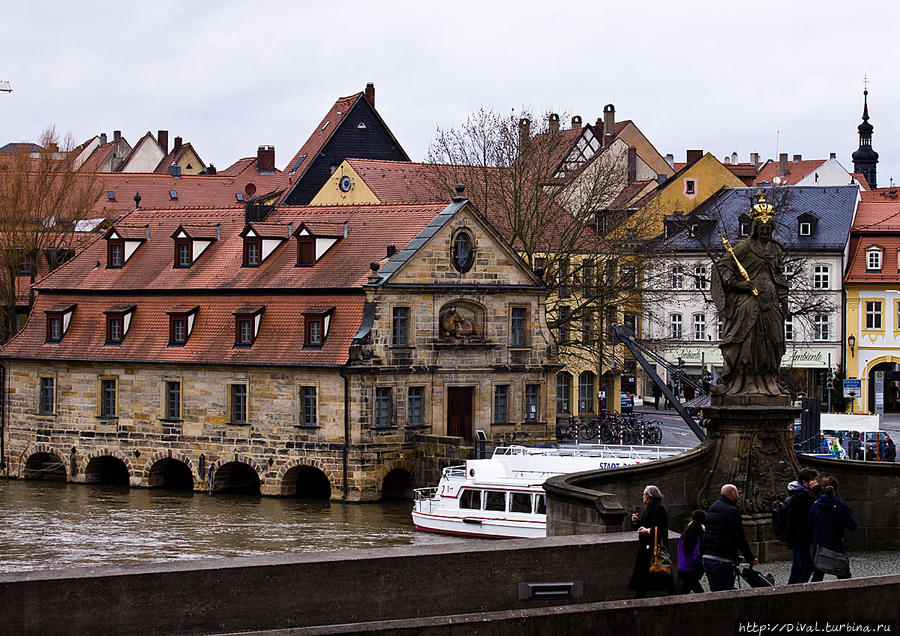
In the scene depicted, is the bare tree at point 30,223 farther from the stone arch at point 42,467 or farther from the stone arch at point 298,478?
the stone arch at point 298,478

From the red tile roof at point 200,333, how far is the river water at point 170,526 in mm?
4313

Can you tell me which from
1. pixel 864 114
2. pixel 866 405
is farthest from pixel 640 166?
pixel 866 405

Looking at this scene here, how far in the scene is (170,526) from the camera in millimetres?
44562

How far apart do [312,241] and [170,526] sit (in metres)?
12.0

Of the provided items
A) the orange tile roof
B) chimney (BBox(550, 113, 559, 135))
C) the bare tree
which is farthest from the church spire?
the bare tree

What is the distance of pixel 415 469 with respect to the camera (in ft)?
164

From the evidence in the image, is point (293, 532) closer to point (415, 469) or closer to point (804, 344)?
point (415, 469)

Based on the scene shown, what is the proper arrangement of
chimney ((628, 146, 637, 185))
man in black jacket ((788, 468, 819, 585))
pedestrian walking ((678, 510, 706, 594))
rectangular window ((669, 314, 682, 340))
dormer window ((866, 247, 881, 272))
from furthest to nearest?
1. chimney ((628, 146, 637, 185))
2. rectangular window ((669, 314, 682, 340))
3. dormer window ((866, 247, 881, 272))
4. man in black jacket ((788, 468, 819, 585))
5. pedestrian walking ((678, 510, 706, 594))

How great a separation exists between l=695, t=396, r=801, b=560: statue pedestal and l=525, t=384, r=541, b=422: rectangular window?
3313 centimetres

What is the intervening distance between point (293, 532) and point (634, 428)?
18.4 m

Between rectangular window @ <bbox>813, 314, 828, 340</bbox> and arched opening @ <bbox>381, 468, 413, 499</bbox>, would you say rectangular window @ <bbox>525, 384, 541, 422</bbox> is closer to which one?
arched opening @ <bbox>381, 468, 413, 499</bbox>

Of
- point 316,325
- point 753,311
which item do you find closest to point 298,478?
point 316,325

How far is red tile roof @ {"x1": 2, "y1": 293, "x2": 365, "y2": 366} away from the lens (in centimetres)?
5003

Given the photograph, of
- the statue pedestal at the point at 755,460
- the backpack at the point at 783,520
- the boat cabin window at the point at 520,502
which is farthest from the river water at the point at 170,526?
the backpack at the point at 783,520
